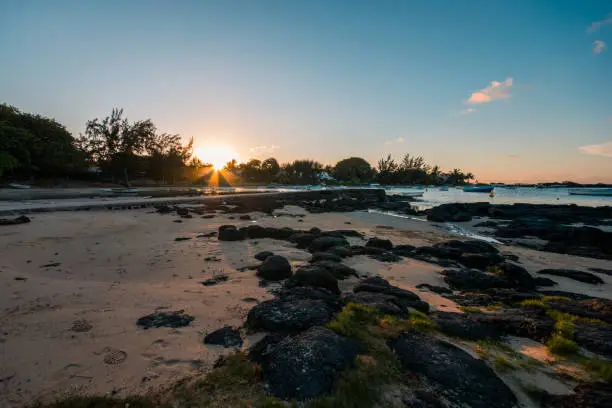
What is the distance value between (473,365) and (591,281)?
8.83m

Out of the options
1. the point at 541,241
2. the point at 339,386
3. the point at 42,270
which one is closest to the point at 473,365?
the point at 339,386

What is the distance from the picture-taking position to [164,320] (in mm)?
4551

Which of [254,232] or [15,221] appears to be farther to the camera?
[254,232]

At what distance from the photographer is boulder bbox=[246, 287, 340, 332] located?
4.19 metres

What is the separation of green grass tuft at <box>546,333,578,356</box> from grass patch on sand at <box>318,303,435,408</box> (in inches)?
69.0

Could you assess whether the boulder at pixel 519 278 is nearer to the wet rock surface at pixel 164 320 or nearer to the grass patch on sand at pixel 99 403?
the wet rock surface at pixel 164 320

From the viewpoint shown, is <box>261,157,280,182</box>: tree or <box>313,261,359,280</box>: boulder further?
<box>261,157,280,182</box>: tree

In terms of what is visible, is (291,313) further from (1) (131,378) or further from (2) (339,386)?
(1) (131,378)

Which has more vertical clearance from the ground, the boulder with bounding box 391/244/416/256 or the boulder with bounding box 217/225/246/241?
the boulder with bounding box 217/225/246/241

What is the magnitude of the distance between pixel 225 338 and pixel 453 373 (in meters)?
3.25

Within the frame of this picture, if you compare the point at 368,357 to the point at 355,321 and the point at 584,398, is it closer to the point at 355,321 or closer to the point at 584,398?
the point at 355,321

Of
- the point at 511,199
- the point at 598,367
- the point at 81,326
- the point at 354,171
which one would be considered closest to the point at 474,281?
the point at 598,367

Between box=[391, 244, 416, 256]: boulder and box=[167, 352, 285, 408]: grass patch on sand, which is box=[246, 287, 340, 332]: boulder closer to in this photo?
box=[167, 352, 285, 408]: grass patch on sand

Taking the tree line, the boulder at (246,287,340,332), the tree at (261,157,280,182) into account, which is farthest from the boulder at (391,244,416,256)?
the tree at (261,157,280,182)
